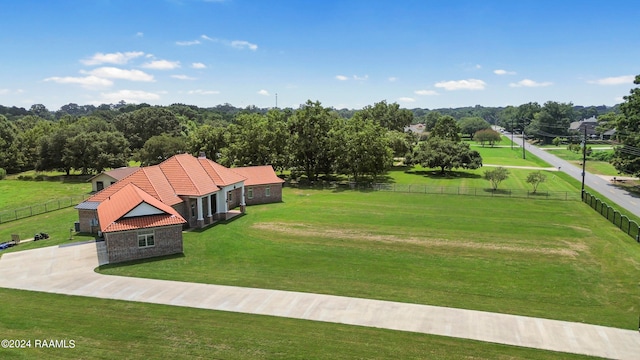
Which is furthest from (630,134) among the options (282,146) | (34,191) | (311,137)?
(34,191)

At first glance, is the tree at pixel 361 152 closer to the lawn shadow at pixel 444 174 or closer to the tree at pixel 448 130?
the lawn shadow at pixel 444 174

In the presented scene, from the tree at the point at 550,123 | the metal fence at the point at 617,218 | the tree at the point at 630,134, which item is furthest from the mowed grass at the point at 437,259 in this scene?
the tree at the point at 550,123

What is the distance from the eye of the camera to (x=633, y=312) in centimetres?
1678

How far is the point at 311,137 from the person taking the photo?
5734 centimetres

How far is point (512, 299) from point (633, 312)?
15.3 ft

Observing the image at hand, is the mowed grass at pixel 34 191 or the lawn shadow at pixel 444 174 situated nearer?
the mowed grass at pixel 34 191

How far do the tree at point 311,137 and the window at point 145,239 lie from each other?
3451 cm

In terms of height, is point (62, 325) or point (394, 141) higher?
point (394, 141)

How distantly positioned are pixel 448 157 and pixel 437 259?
135 ft

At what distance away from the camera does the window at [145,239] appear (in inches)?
945

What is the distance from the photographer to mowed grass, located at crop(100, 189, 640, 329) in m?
18.3

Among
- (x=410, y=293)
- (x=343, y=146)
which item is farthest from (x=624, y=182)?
(x=410, y=293)

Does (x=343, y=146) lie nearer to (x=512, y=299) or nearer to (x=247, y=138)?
(x=247, y=138)

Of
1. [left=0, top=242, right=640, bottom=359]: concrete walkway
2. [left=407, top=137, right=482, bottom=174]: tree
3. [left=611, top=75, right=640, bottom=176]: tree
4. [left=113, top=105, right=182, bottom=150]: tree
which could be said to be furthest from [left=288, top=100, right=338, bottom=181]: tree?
[left=113, top=105, right=182, bottom=150]: tree
